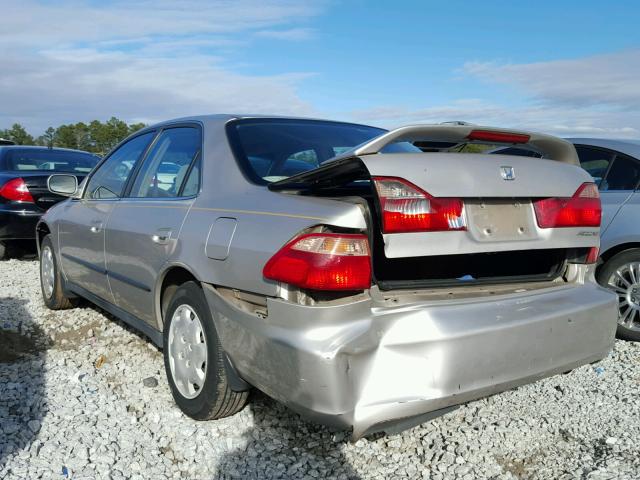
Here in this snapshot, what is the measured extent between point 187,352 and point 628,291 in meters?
3.45

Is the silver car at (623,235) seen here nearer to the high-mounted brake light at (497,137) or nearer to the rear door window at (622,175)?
the rear door window at (622,175)

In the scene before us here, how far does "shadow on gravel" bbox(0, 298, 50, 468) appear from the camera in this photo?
2905mm

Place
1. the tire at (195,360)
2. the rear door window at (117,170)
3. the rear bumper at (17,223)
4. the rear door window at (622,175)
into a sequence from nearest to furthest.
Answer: the tire at (195,360) → the rear door window at (117,170) → the rear door window at (622,175) → the rear bumper at (17,223)

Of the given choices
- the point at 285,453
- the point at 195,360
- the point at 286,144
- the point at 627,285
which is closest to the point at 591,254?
the point at 286,144

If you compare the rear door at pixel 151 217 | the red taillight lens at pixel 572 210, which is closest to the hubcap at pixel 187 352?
the rear door at pixel 151 217

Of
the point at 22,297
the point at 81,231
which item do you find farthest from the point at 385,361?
the point at 22,297

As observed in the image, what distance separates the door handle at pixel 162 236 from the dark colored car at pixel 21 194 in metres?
5.02

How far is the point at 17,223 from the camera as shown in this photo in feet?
24.8

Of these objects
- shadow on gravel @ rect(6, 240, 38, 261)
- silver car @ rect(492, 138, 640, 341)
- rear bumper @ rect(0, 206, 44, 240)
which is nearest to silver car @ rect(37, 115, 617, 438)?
silver car @ rect(492, 138, 640, 341)

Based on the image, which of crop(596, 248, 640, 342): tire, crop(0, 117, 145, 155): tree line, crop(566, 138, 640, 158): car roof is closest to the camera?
crop(596, 248, 640, 342): tire

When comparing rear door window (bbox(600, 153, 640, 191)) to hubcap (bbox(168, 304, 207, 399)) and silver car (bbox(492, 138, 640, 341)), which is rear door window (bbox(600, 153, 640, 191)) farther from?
hubcap (bbox(168, 304, 207, 399))

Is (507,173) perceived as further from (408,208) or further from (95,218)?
(95,218)

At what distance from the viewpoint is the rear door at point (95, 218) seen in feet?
13.0

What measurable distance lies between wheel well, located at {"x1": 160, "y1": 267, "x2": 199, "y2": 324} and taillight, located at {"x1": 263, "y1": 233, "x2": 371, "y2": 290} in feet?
3.22
